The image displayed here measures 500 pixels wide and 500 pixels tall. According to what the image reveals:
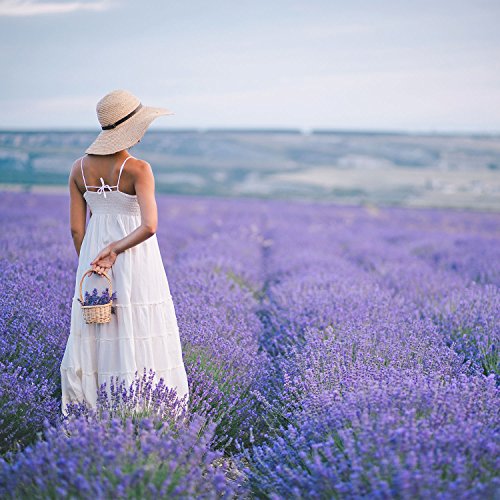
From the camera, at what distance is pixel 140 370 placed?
2.16 metres

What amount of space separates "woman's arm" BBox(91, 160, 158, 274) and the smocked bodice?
0.09m

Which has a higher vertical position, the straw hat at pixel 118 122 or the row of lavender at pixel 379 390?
the straw hat at pixel 118 122

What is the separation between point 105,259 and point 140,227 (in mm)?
182

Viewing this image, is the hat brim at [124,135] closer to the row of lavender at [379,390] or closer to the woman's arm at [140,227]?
the woman's arm at [140,227]

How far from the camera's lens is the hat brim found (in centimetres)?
209

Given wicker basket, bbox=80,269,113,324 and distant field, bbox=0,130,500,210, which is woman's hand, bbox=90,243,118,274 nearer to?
wicker basket, bbox=80,269,113,324

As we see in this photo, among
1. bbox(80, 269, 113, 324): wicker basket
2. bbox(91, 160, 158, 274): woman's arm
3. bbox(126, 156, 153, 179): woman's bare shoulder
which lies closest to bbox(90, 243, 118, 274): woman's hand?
bbox(91, 160, 158, 274): woman's arm

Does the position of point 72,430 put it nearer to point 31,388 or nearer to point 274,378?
point 31,388

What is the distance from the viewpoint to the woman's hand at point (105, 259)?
2098 millimetres

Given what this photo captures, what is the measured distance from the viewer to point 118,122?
2.17m

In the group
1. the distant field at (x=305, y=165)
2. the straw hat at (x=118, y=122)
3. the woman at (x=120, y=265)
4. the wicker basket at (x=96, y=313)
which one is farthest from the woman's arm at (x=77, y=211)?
the distant field at (x=305, y=165)

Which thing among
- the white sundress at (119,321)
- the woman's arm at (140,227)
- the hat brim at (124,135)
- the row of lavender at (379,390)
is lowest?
the row of lavender at (379,390)

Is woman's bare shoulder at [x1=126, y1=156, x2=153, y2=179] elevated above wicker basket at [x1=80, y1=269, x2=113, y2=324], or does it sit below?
above

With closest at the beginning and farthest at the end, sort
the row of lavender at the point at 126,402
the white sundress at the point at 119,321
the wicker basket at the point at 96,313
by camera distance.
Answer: the row of lavender at the point at 126,402
the wicker basket at the point at 96,313
the white sundress at the point at 119,321
